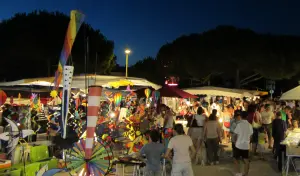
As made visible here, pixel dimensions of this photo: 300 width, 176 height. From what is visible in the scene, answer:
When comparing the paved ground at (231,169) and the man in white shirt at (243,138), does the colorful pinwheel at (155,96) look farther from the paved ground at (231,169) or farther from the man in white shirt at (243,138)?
the man in white shirt at (243,138)

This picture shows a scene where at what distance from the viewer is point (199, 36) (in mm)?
38812

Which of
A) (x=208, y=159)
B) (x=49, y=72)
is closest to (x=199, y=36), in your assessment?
(x=49, y=72)

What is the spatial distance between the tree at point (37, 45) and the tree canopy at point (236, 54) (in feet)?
29.9

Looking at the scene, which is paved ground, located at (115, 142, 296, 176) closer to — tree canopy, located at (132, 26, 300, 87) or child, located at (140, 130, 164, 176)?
child, located at (140, 130, 164, 176)

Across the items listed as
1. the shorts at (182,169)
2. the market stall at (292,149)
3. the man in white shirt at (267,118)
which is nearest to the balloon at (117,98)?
the man in white shirt at (267,118)

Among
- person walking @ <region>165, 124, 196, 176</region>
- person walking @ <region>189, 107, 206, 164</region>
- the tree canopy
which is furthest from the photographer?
the tree canopy

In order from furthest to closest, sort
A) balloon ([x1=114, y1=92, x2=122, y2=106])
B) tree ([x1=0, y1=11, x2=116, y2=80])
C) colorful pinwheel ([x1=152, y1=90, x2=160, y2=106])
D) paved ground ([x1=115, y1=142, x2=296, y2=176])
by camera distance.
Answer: tree ([x1=0, y1=11, x2=116, y2=80])
colorful pinwheel ([x1=152, y1=90, x2=160, y2=106])
balloon ([x1=114, y1=92, x2=122, y2=106])
paved ground ([x1=115, y1=142, x2=296, y2=176])

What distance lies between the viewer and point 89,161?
520 centimetres

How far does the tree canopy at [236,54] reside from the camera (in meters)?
34.1

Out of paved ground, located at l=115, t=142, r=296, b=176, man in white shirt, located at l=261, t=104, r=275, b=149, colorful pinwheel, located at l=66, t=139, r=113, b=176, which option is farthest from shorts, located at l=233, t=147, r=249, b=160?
man in white shirt, located at l=261, t=104, r=275, b=149

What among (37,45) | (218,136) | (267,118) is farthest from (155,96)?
(37,45)

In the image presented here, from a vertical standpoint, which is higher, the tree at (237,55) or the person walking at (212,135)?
the tree at (237,55)

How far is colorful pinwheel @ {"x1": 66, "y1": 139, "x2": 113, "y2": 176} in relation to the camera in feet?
17.1

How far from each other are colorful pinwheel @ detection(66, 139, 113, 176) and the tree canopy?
30.4m
